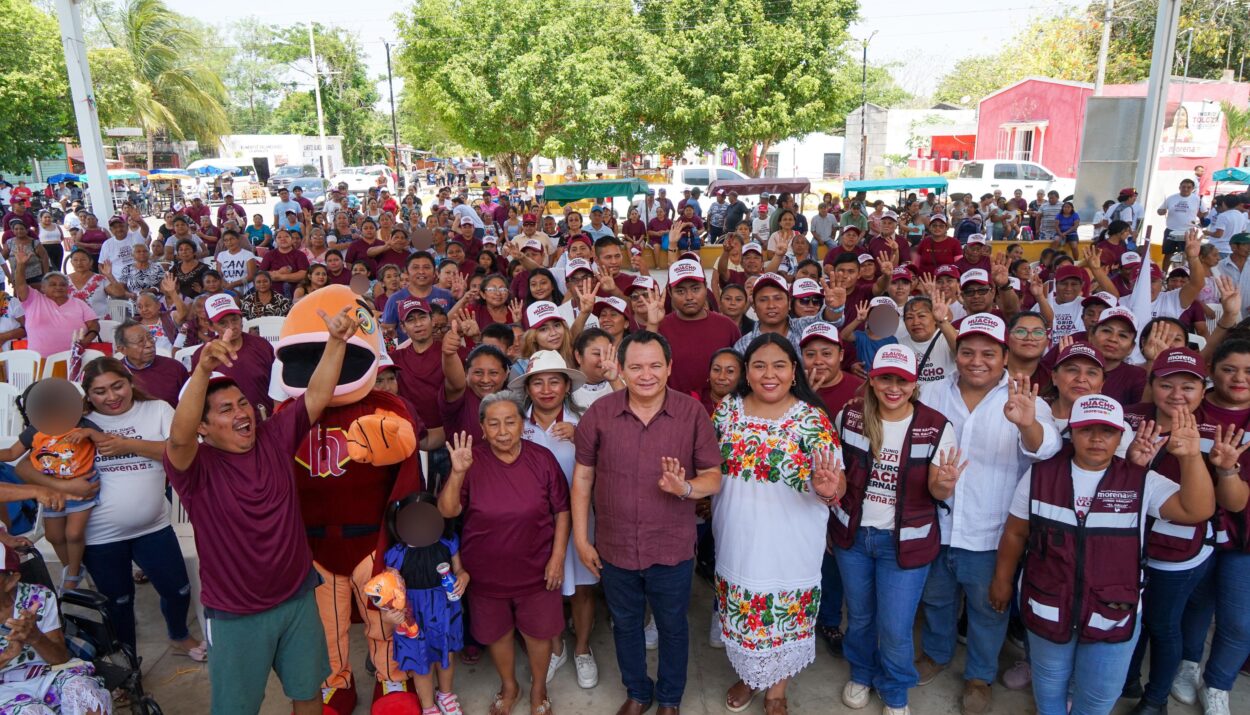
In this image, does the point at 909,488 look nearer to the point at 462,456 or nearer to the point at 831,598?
the point at 831,598

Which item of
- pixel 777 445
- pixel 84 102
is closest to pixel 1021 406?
pixel 777 445

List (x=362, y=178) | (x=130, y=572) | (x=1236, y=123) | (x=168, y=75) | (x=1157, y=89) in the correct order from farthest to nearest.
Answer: (x=362, y=178)
(x=168, y=75)
(x=1236, y=123)
(x=1157, y=89)
(x=130, y=572)

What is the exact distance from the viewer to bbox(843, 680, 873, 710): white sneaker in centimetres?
362

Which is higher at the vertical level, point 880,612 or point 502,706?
point 880,612

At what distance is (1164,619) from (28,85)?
27785mm

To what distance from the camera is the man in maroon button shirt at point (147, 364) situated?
15.4ft

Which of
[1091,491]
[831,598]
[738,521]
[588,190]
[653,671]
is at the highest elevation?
[588,190]

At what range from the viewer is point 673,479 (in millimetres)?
3016

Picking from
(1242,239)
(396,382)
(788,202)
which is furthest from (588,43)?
(396,382)

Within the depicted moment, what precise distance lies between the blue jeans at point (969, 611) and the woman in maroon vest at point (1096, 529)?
297 mm

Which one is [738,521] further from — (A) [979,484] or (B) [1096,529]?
(B) [1096,529]

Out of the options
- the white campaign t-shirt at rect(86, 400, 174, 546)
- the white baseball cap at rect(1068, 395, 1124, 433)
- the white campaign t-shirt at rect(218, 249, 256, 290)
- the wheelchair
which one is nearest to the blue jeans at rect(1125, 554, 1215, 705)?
the white baseball cap at rect(1068, 395, 1124, 433)

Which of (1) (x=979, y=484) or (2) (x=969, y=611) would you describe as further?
(2) (x=969, y=611)

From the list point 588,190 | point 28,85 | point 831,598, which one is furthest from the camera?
point 28,85
